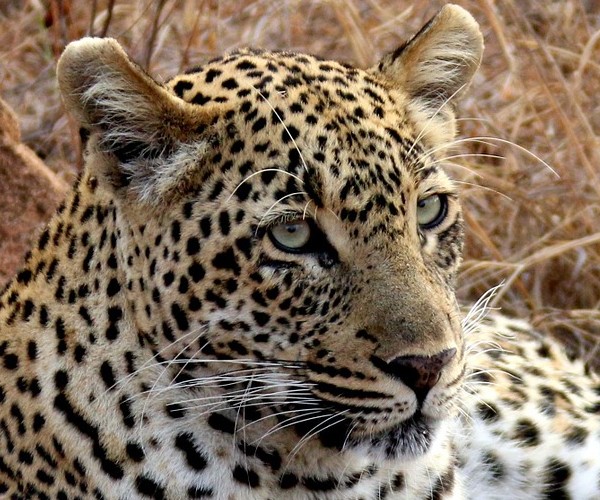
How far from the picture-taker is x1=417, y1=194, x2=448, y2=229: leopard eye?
12.8ft

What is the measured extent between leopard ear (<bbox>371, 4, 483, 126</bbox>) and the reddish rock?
252cm

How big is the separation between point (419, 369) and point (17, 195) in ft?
10.8

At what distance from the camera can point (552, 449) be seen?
5.22 meters

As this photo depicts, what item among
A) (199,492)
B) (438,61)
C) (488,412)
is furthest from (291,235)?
(488,412)

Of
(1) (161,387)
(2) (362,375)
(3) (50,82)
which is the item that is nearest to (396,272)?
(2) (362,375)

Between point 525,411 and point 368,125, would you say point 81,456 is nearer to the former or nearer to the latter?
point 368,125

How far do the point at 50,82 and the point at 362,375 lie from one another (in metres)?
5.51

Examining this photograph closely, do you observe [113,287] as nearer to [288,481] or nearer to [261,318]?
[261,318]

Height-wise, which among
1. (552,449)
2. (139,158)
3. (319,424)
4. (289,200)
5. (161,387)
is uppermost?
(139,158)

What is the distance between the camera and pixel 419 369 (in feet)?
11.5

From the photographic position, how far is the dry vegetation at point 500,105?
21.5 ft

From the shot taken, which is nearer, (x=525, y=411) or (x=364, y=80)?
(x=364, y=80)

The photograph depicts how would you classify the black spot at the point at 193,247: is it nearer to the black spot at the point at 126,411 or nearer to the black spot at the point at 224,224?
the black spot at the point at 224,224

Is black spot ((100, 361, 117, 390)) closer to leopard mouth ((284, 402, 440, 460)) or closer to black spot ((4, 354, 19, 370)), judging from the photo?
black spot ((4, 354, 19, 370))
